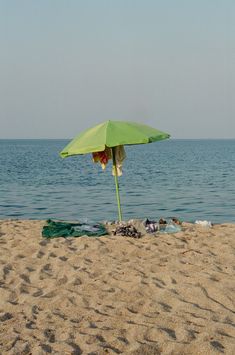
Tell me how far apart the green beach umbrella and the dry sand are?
1794 millimetres

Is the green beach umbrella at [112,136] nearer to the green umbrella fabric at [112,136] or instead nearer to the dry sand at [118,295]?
the green umbrella fabric at [112,136]

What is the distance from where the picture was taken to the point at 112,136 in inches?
387

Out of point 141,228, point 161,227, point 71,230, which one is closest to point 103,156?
point 71,230

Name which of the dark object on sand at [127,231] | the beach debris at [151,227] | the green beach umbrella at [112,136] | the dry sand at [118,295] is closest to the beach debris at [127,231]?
the dark object on sand at [127,231]

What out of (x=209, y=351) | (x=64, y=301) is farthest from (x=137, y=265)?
(x=209, y=351)

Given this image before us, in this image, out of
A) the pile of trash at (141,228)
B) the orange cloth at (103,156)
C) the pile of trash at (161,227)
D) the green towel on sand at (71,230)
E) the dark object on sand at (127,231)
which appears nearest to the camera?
the dark object on sand at (127,231)

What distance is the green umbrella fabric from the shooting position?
9.66 m

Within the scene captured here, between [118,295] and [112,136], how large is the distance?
4.15 metres

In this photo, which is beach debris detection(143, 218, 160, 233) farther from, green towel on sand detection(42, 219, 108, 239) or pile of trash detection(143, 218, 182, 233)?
green towel on sand detection(42, 219, 108, 239)

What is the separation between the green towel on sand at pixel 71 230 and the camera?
10.2 meters

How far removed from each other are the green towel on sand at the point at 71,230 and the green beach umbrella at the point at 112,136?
1.59 m

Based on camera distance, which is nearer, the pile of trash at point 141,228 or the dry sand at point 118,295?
the dry sand at point 118,295

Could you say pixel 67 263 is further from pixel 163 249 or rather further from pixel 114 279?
pixel 163 249

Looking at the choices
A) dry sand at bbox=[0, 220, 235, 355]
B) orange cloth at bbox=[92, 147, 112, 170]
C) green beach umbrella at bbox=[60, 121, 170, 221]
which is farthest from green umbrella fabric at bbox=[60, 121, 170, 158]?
dry sand at bbox=[0, 220, 235, 355]
